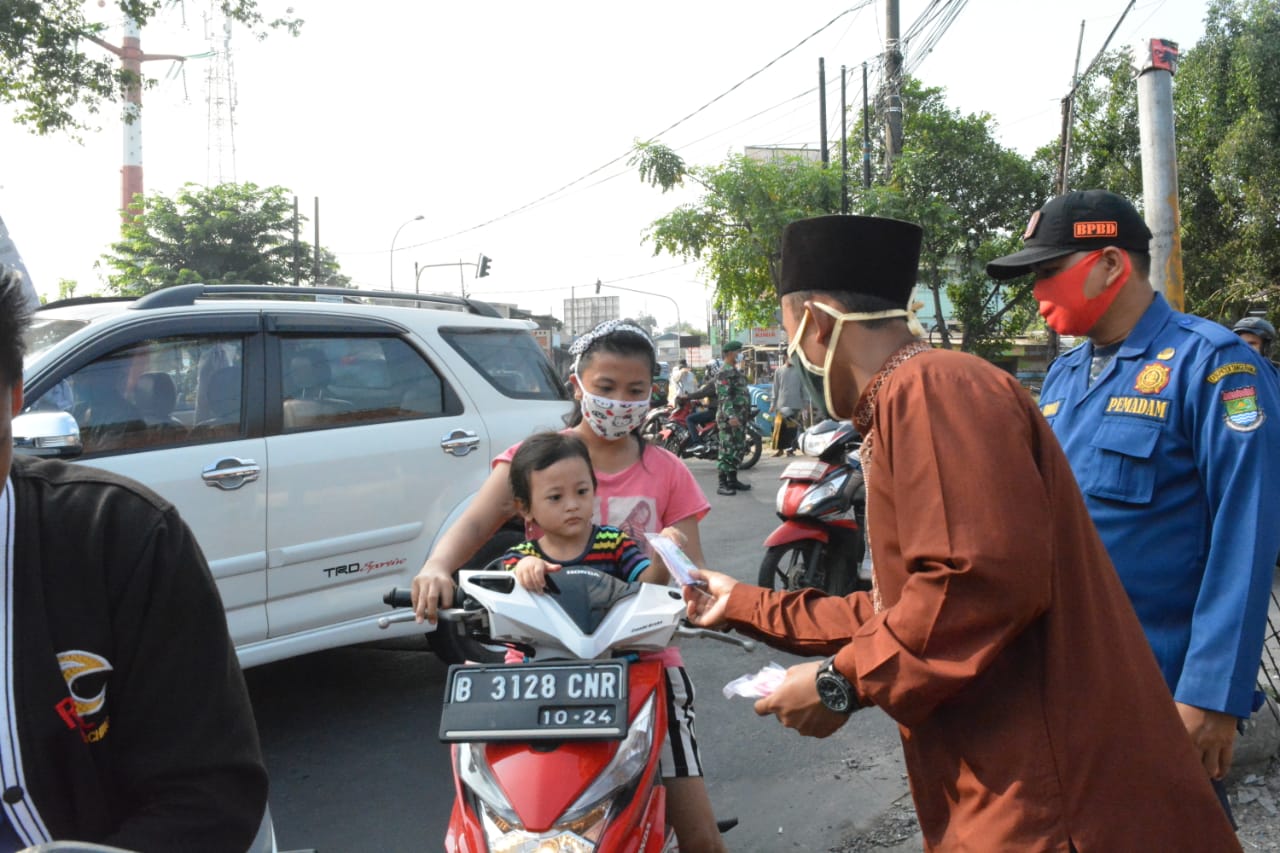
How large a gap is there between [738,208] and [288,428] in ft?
43.5

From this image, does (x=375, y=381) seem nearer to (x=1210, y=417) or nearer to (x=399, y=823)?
(x=399, y=823)

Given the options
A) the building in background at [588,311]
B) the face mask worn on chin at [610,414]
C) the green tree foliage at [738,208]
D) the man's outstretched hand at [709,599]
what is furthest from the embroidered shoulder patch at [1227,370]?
the building in background at [588,311]

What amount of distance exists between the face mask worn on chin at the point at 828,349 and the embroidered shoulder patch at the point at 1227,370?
85cm

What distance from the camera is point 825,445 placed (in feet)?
19.1

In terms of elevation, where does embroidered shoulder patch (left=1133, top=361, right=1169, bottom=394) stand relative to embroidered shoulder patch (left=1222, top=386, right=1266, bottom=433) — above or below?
above

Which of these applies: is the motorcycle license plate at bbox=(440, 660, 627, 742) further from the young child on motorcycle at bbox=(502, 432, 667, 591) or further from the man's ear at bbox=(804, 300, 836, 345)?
the man's ear at bbox=(804, 300, 836, 345)

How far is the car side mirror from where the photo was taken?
305cm

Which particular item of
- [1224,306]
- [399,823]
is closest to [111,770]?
[399,823]

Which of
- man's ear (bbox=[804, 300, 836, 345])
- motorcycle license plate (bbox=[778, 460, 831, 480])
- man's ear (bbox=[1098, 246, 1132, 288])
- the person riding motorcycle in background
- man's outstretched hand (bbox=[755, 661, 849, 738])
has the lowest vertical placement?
man's outstretched hand (bbox=[755, 661, 849, 738])

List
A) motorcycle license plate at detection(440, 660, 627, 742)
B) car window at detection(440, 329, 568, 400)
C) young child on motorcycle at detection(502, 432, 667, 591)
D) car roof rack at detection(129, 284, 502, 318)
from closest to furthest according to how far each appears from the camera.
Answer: motorcycle license plate at detection(440, 660, 627, 742), young child on motorcycle at detection(502, 432, 667, 591), car roof rack at detection(129, 284, 502, 318), car window at detection(440, 329, 568, 400)

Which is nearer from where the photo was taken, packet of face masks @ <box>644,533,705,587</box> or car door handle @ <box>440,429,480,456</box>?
packet of face masks @ <box>644,533,705,587</box>

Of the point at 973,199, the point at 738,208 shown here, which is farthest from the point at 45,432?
the point at 973,199

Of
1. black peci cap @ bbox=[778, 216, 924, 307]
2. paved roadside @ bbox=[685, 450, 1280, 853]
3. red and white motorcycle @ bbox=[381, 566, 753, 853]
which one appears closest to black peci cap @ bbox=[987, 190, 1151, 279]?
black peci cap @ bbox=[778, 216, 924, 307]

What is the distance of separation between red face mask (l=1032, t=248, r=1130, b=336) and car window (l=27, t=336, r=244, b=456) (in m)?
3.22
